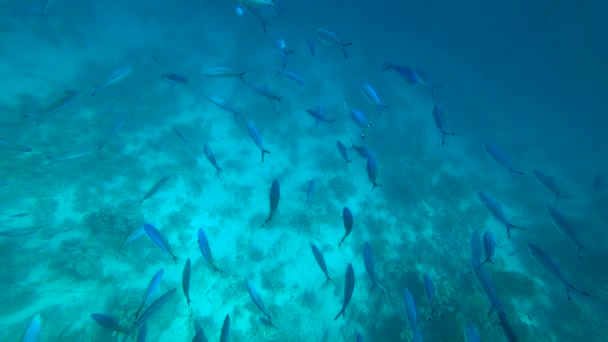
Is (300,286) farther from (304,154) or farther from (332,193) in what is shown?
(304,154)

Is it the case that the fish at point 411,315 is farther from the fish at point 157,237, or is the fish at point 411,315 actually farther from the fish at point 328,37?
the fish at point 328,37

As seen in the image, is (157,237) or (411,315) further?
(157,237)

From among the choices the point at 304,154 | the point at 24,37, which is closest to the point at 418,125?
the point at 304,154

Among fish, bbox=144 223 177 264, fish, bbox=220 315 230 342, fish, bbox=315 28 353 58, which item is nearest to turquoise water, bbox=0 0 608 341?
fish, bbox=315 28 353 58

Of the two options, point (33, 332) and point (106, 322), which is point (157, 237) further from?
point (33, 332)

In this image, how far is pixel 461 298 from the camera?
7441 mm

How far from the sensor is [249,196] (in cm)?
1155

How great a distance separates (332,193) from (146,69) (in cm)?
1676

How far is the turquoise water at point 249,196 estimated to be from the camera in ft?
23.6

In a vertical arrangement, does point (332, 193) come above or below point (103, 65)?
above

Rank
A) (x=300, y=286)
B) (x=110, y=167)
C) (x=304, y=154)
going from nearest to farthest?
(x=300, y=286)
(x=110, y=167)
(x=304, y=154)

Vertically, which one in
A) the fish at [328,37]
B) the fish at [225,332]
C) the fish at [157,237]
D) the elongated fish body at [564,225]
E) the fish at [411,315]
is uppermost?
the fish at [328,37]

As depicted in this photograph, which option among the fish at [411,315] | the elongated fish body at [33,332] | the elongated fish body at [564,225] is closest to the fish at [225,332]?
the elongated fish body at [33,332]

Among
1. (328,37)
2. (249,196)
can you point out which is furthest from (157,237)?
(249,196)
